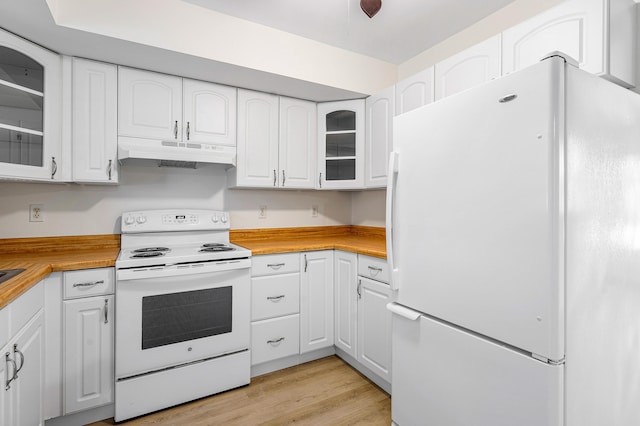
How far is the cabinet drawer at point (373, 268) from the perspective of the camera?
208cm

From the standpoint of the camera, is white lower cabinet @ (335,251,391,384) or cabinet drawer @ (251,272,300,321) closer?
white lower cabinet @ (335,251,391,384)

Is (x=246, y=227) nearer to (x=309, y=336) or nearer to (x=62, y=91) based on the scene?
(x=309, y=336)

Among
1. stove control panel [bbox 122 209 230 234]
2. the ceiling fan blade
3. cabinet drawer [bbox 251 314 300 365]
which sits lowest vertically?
cabinet drawer [bbox 251 314 300 365]

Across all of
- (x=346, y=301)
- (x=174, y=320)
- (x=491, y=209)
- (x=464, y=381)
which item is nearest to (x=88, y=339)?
(x=174, y=320)

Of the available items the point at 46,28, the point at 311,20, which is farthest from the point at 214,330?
the point at 311,20

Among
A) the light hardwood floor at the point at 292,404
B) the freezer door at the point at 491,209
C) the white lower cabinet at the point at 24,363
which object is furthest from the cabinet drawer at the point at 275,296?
the white lower cabinet at the point at 24,363

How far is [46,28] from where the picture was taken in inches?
67.4

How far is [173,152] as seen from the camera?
7.11 ft

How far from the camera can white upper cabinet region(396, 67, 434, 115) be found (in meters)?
2.16

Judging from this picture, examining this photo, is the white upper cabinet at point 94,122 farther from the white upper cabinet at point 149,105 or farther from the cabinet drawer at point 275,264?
the cabinet drawer at point 275,264

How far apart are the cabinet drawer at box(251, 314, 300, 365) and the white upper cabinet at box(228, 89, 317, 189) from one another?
42.8 inches

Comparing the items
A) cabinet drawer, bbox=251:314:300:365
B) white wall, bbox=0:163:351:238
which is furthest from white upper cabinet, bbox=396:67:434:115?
cabinet drawer, bbox=251:314:300:365

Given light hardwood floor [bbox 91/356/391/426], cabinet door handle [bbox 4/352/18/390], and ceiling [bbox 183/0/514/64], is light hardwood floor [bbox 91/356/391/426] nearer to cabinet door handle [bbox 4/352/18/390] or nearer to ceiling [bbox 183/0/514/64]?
cabinet door handle [bbox 4/352/18/390]

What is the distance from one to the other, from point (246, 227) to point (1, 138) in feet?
5.40
